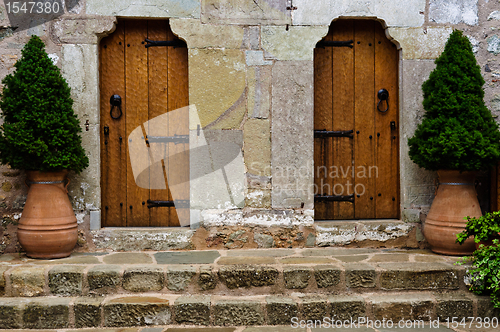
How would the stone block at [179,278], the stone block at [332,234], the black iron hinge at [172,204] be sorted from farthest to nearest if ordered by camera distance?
the black iron hinge at [172,204] < the stone block at [332,234] < the stone block at [179,278]

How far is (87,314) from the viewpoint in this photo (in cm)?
266

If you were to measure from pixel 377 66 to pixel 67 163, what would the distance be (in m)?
2.84

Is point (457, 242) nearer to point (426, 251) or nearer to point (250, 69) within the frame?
point (426, 251)

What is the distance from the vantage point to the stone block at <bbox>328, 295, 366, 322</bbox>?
2711 mm

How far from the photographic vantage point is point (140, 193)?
372cm

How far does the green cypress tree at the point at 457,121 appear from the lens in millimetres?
3109

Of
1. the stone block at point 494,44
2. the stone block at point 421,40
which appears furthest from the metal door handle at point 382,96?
the stone block at point 494,44

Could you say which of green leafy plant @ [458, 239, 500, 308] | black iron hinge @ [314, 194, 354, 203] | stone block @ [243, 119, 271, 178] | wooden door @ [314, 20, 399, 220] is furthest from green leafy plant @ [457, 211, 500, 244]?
stone block @ [243, 119, 271, 178]

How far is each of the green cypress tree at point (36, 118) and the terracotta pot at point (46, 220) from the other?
5.6 inches

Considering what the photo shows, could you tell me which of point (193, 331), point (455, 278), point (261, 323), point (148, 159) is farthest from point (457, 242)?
point (148, 159)

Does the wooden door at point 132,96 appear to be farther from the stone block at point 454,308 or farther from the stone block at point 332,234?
the stone block at point 454,308

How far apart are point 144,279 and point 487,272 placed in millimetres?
2332

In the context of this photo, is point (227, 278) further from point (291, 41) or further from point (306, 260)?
point (291, 41)

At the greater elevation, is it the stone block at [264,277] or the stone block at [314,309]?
the stone block at [264,277]
